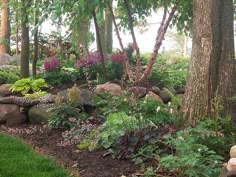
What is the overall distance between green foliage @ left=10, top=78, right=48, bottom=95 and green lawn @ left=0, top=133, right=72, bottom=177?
2.48m

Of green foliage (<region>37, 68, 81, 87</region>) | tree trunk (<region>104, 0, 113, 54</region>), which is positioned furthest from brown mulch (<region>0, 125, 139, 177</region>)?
tree trunk (<region>104, 0, 113, 54</region>)

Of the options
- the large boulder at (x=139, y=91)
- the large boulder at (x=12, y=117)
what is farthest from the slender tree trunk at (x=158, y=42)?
the large boulder at (x=12, y=117)

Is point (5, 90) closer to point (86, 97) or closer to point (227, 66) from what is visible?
point (86, 97)

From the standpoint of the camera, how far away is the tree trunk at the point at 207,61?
446cm

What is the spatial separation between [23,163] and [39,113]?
222 cm

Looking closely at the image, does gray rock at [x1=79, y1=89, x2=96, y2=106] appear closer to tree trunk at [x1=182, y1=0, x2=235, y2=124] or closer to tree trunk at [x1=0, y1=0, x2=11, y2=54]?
tree trunk at [x1=182, y1=0, x2=235, y2=124]

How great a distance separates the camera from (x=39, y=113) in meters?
6.56

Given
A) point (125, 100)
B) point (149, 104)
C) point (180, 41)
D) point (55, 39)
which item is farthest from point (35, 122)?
point (180, 41)

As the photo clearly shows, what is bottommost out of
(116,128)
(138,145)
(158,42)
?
(138,145)

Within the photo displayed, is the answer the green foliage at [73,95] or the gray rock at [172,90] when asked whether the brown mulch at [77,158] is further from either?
the gray rock at [172,90]

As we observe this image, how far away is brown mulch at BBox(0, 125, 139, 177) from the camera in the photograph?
3.93 m

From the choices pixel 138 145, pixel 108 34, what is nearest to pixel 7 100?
pixel 138 145

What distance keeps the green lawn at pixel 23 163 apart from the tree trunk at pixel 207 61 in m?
1.64

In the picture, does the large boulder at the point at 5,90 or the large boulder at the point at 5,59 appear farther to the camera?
the large boulder at the point at 5,59
